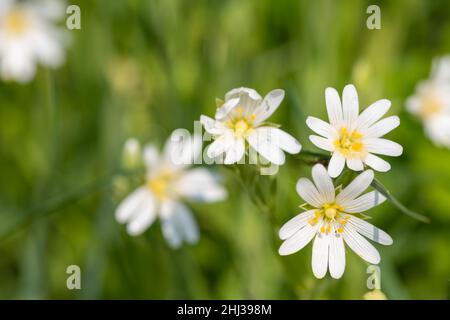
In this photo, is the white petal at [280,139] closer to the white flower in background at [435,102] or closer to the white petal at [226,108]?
the white petal at [226,108]

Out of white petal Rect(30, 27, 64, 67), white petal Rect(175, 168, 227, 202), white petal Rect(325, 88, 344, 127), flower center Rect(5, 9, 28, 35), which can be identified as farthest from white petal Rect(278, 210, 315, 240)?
flower center Rect(5, 9, 28, 35)

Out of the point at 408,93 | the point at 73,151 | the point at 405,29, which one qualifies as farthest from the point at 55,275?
the point at 405,29

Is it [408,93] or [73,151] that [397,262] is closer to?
[408,93]

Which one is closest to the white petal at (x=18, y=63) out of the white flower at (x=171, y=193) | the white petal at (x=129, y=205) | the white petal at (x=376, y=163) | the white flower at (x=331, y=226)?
the white flower at (x=171, y=193)

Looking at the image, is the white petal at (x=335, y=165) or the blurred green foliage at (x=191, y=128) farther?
the blurred green foliage at (x=191, y=128)

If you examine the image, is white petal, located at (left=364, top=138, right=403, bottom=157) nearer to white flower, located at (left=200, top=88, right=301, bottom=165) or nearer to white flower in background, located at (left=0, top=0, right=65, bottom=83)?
white flower, located at (left=200, top=88, right=301, bottom=165)

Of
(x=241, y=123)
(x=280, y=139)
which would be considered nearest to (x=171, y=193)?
(x=241, y=123)
